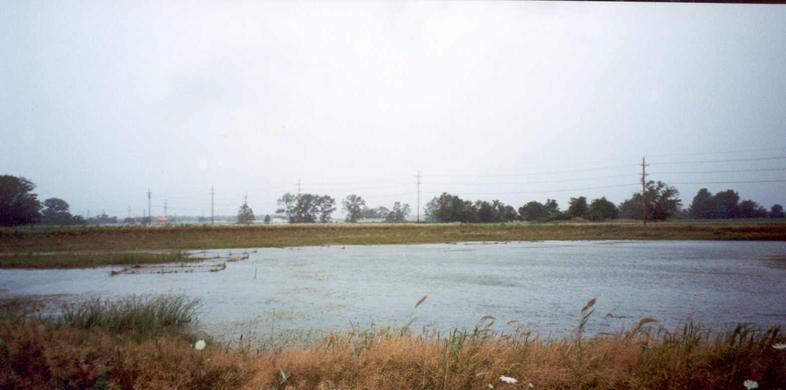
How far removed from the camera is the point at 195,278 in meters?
18.8

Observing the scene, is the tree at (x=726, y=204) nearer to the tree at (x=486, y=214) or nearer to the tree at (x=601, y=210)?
the tree at (x=601, y=210)

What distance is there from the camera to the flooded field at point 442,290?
1085cm

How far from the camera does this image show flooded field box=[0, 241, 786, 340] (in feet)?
35.6

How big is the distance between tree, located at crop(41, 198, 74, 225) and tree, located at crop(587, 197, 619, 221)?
114 metres

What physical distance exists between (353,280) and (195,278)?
23.8 feet

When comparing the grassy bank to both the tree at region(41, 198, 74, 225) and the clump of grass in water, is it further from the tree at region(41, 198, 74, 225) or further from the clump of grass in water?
the tree at region(41, 198, 74, 225)

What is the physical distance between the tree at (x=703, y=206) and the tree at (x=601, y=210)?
20.8 m

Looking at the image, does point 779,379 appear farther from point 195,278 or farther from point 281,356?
point 195,278

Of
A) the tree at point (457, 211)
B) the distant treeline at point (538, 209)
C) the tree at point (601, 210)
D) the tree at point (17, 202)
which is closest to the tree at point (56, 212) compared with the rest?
the distant treeline at point (538, 209)

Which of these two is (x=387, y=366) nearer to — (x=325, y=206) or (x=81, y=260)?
(x=81, y=260)

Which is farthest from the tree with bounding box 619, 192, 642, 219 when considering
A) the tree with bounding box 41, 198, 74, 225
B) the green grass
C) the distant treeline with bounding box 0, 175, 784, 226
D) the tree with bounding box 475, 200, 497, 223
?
the tree with bounding box 41, 198, 74, 225

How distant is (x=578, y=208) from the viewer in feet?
288

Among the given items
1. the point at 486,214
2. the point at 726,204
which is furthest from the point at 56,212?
the point at 726,204

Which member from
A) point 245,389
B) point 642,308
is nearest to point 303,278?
point 642,308
